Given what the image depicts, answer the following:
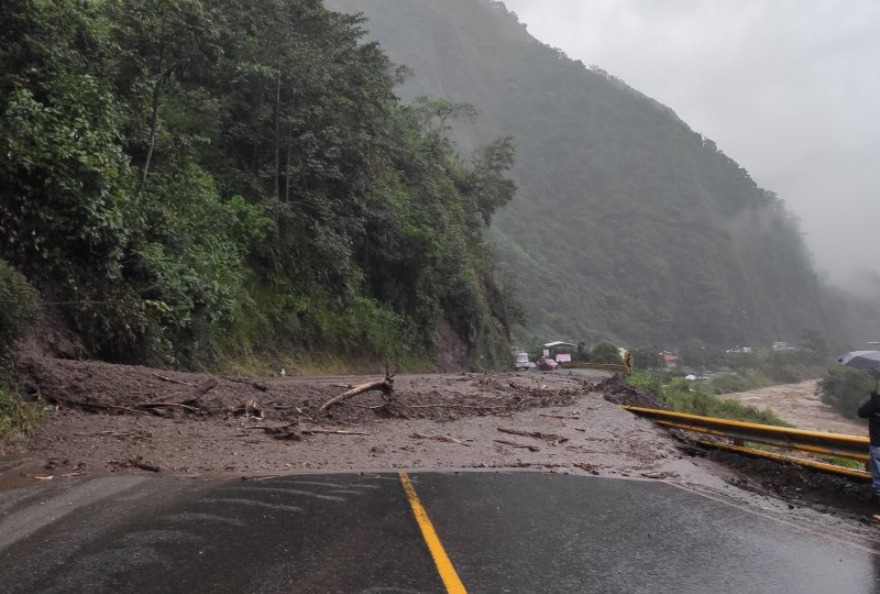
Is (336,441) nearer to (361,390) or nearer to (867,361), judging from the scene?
(361,390)

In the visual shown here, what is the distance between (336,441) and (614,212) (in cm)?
15348

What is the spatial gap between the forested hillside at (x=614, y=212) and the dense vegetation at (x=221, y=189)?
60.7m

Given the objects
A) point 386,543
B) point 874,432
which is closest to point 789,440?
point 874,432

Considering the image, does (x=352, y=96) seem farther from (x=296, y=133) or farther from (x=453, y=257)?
(x=453, y=257)

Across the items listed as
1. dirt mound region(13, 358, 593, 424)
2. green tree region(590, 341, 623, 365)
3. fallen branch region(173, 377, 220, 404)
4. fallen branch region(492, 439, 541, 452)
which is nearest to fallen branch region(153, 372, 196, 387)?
dirt mound region(13, 358, 593, 424)

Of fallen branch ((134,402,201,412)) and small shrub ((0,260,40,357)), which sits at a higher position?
small shrub ((0,260,40,357))

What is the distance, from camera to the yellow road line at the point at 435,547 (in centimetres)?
430

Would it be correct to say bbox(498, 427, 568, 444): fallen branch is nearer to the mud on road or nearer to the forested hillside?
the mud on road

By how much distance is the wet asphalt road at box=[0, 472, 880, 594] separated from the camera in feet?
14.3

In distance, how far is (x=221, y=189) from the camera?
2422 cm

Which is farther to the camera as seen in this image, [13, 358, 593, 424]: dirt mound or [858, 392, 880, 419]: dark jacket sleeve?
[13, 358, 593, 424]: dirt mound

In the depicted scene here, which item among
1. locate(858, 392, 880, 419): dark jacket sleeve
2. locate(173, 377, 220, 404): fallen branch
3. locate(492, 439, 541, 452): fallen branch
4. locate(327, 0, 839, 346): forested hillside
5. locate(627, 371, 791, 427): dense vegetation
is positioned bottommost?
locate(627, 371, 791, 427): dense vegetation

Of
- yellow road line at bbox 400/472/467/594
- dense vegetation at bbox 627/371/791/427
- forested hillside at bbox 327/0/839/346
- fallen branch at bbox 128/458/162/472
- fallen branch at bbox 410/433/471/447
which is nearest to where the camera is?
yellow road line at bbox 400/472/467/594

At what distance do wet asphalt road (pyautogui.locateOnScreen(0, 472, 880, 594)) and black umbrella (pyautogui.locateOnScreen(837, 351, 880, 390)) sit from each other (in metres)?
2.35
